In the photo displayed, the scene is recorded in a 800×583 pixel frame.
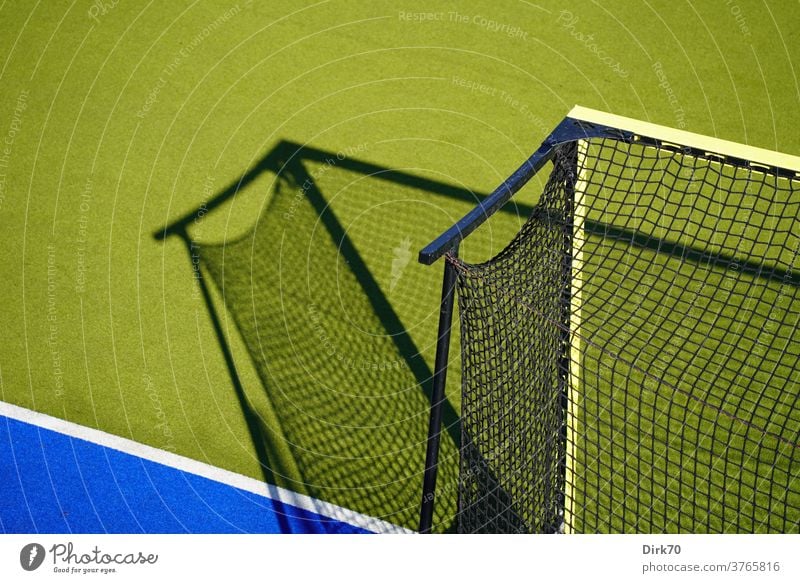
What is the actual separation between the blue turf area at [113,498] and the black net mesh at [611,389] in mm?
1234

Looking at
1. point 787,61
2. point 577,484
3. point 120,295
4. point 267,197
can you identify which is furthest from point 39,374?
point 787,61

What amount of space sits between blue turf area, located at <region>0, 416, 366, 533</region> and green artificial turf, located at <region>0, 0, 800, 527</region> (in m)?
0.20

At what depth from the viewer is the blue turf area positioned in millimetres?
5738

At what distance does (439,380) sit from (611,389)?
1386mm

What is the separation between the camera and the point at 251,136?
25.9ft

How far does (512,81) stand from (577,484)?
4213 millimetres

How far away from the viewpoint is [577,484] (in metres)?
5.56

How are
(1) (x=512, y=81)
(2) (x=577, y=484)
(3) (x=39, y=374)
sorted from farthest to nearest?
(1) (x=512, y=81), (3) (x=39, y=374), (2) (x=577, y=484)

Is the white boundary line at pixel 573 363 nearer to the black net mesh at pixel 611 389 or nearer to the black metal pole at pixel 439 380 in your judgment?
the black net mesh at pixel 611 389

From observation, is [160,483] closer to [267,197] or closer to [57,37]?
[267,197]

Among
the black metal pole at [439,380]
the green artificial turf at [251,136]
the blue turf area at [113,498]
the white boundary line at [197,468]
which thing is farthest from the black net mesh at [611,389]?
the blue turf area at [113,498]

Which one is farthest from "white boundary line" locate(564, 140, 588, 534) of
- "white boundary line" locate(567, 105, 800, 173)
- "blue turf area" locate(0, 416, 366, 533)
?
"blue turf area" locate(0, 416, 366, 533)
